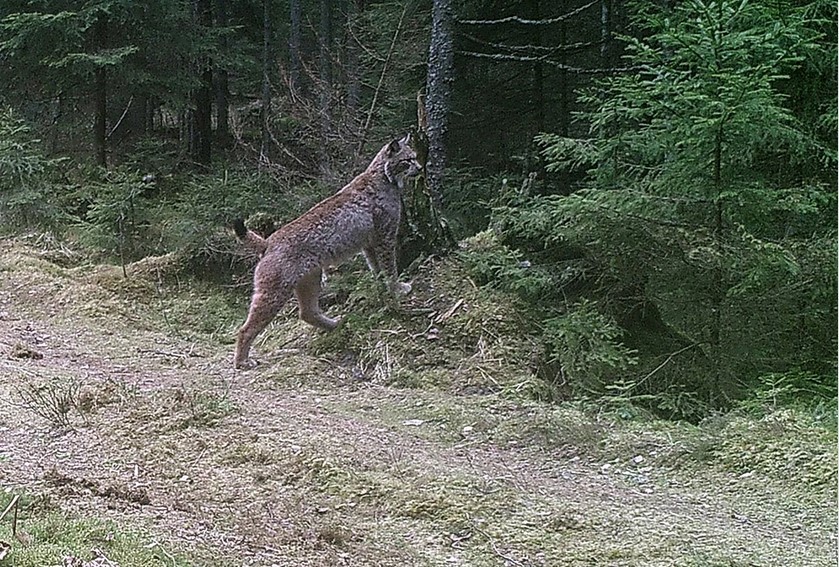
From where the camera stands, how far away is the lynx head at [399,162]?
8.77m

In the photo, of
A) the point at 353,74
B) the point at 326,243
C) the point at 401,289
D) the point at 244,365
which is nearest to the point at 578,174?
the point at 353,74

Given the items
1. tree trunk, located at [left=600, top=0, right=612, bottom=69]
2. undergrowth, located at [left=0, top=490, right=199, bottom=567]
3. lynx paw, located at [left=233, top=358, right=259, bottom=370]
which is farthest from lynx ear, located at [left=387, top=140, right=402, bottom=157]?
undergrowth, located at [left=0, top=490, right=199, bottom=567]

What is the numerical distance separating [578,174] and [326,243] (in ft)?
22.4

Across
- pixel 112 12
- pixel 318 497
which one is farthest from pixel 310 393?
pixel 112 12

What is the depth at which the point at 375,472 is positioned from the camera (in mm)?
4641

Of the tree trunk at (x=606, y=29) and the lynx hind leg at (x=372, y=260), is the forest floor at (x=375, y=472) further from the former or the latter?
the tree trunk at (x=606, y=29)


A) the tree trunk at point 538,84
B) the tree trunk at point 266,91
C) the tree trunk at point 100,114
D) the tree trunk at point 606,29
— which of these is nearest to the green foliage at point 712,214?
the tree trunk at point 606,29

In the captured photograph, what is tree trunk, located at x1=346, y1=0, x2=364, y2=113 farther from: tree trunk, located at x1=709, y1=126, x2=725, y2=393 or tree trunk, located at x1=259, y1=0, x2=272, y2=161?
tree trunk, located at x1=709, y1=126, x2=725, y2=393

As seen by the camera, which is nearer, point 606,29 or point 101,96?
point 606,29

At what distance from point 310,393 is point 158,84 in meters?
11.8

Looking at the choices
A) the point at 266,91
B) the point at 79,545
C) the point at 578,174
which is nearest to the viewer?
the point at 79,545

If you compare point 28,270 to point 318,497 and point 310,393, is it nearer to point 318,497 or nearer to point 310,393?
point 310,393

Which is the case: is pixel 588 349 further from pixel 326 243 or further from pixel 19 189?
pixel 19 189

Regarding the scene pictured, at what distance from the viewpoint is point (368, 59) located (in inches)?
551
